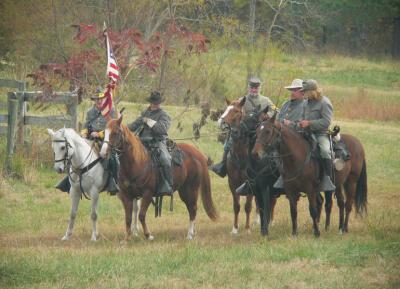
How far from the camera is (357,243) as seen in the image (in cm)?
1325

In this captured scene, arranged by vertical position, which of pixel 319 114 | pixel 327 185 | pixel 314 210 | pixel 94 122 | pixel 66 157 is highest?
pixel 319 114

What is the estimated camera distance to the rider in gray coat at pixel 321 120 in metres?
15.3

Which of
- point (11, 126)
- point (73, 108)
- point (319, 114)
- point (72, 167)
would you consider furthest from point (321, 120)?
point (11, 126)

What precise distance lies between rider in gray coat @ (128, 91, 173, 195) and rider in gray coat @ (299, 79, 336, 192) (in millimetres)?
2430

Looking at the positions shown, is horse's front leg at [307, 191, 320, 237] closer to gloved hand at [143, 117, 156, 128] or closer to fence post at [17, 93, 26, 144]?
gloved hand at [143, 117, 156, 128]

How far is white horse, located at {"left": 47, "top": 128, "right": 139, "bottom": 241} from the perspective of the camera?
1530 centimetres

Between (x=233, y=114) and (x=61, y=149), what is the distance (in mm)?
3147

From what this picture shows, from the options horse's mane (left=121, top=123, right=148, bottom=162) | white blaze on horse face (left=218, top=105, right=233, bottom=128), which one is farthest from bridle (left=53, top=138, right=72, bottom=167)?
white blaze on horse face (left=218, top=105, right=233, bottom=128)

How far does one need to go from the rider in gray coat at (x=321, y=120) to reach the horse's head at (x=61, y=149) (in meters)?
4.07

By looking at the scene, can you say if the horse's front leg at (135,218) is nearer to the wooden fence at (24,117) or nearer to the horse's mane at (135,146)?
the horse's mane at (135,146)

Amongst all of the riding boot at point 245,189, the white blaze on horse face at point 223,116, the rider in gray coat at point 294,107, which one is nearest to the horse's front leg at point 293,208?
the riding boot at point 245,189

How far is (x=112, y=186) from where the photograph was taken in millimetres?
15828

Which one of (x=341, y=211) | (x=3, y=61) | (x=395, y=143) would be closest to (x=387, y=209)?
(x=341, y=211)

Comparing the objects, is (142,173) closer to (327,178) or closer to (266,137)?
(266,137)
